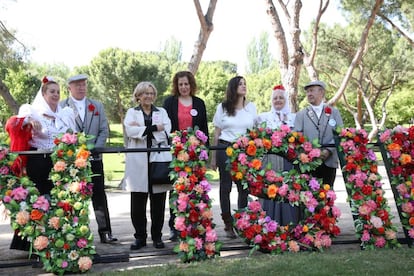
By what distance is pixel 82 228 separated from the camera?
4.97 m

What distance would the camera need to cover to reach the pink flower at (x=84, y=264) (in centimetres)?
491

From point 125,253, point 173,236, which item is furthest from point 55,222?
point 173,236

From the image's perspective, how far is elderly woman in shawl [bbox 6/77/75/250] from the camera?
544 cm

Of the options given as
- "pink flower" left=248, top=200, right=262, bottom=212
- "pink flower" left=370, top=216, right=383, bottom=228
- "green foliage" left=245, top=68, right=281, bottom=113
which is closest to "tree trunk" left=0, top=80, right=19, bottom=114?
"pink flower" left=248, top=200, right=262, bottom=212

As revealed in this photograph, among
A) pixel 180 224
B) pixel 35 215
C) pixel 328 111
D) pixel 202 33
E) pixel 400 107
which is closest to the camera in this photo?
pixel 35 215

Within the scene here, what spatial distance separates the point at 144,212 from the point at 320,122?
225 centimetres

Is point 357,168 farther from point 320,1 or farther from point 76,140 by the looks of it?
point 320,1

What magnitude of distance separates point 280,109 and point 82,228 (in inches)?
107

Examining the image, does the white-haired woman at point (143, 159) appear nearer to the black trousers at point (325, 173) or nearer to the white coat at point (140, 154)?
the white coat at point (140, 154)

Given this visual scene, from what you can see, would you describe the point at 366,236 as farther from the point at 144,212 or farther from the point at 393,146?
the point at 144,212

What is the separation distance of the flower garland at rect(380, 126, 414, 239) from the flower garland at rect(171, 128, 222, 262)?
214 centimetres

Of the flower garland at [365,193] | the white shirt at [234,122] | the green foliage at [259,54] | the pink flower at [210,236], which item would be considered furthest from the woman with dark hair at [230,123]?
the green foliage at [259,54]

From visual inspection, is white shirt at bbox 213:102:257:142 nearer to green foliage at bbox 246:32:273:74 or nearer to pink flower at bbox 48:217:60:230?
pink flower at bbox 48:217:60:230

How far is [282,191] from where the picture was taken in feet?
18.2
